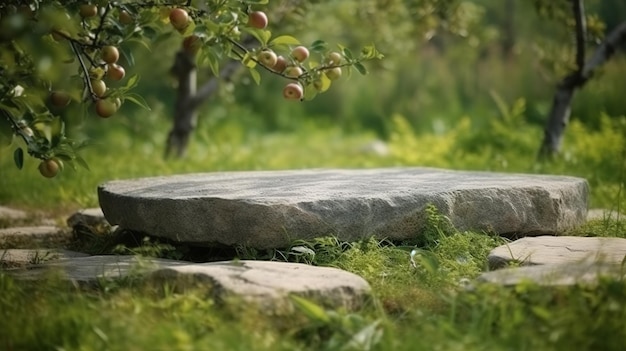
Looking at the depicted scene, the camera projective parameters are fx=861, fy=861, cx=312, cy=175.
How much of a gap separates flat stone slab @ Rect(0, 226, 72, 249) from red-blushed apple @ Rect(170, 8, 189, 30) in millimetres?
1354

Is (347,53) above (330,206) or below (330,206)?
above

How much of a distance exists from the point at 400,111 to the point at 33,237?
260 inches

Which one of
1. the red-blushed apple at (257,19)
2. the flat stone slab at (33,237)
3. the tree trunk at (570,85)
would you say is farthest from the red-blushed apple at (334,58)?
the tree trunk at (570,85)

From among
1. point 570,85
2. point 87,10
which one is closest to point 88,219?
point 87,10

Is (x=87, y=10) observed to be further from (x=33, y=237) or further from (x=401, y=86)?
(x=401, y=86)

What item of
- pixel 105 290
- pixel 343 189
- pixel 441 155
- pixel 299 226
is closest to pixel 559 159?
pixel 441 155

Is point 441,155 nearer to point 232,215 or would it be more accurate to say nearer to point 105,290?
point 232,215

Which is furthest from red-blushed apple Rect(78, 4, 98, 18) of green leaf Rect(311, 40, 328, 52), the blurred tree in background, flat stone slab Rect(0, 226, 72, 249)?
the blurred tree in background

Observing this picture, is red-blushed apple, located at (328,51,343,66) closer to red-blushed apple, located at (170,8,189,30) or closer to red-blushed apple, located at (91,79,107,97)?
red-blushed apple, located at (170,8,189,30)

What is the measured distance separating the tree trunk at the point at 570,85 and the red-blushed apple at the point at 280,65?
9.26ft

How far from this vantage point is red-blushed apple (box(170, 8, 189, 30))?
2943 mm

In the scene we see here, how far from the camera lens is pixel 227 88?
21.4 ft

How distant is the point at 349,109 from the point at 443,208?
7.09m

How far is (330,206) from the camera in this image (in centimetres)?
307
